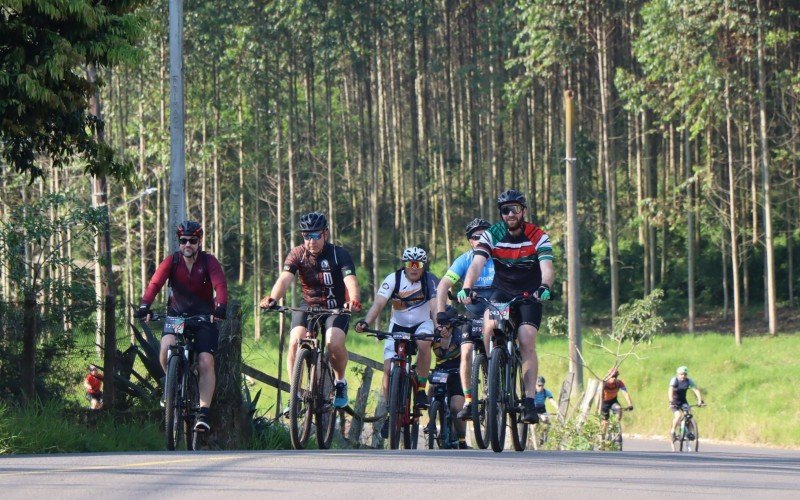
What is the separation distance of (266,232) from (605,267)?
16.6 meters

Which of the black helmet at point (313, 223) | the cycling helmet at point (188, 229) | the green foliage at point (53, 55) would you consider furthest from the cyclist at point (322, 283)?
the green foliage at point (53, 55)

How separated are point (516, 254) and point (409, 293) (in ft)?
7.68

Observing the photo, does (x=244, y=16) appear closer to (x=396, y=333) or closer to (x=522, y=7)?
(x=522, y=7)

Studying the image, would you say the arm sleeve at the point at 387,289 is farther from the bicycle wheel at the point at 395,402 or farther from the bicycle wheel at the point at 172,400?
the bicycle wheel at the point at 172,400

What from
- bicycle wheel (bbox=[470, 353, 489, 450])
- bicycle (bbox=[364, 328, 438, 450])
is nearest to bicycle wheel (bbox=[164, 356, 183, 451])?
bicycle (bbox=[364, 328, 438, 450])

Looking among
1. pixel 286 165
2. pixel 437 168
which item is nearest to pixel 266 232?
pixel 286 165

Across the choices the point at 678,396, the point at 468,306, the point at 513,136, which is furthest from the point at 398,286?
the point at 513,136

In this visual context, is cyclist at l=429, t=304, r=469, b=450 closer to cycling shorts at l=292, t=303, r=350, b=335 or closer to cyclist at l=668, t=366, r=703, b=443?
cycling shorts at l=292, t=303, r=350, b=335

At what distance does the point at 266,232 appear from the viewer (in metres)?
62.3

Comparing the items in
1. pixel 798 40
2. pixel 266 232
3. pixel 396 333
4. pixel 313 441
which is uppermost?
pixel 798 40

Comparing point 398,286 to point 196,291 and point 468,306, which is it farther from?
point 196,291

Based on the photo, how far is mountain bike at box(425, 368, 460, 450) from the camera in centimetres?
1405

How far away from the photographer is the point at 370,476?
9516mm

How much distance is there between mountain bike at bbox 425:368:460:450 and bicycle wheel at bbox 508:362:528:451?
1943 millimetres
